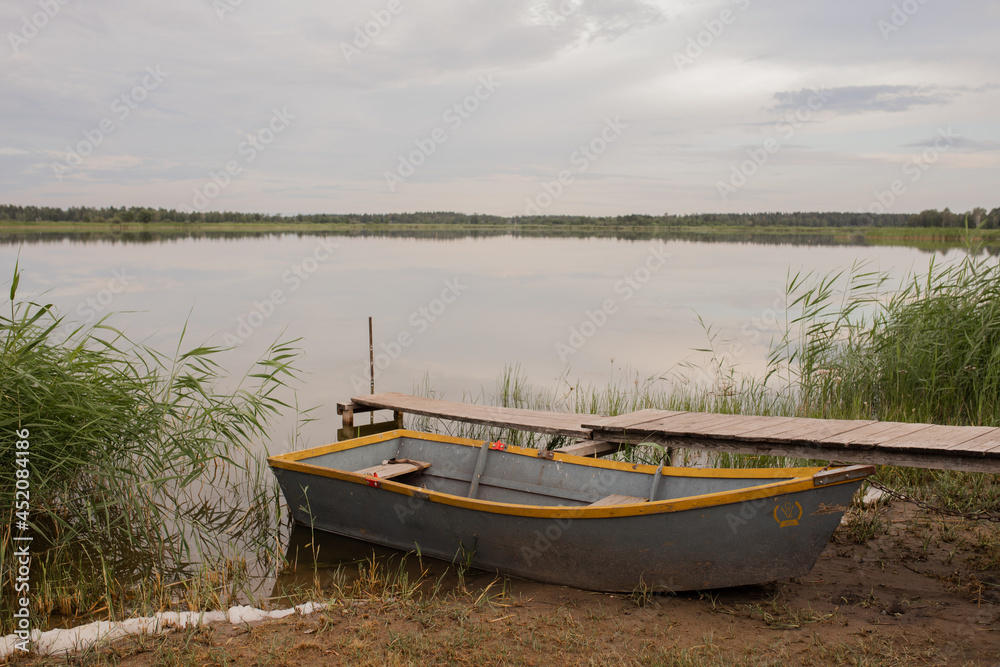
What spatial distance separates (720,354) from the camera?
1341 centimetres

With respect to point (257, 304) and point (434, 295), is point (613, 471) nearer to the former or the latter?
point (257, 304)

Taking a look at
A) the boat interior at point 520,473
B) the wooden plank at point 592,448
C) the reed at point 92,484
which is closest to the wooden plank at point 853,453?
the wooden plank at point 592,448

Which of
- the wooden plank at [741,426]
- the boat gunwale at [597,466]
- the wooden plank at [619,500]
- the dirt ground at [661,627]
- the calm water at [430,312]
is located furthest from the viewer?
the calm water at [430,312]

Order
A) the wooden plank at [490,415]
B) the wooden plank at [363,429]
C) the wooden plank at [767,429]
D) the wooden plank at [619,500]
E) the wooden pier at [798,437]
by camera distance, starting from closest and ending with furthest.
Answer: the wooden pier at [798,437]
the wooden plank at [619,500]
the wooden plank at [767,429]
the wooden plank at [490,415]
the wooden plank at [363,429]

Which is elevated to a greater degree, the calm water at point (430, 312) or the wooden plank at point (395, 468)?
the calm water at point (430, 312)

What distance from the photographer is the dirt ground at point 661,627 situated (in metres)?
3.45

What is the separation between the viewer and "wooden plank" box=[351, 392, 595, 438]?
7.09m

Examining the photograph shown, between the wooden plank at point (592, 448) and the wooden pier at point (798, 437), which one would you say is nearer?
the wooden pier at point (798, 437)

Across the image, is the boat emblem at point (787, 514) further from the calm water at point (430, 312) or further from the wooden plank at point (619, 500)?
the calm water at point (430, 312)

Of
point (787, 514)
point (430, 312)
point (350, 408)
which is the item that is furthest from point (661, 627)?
point (430, 312)

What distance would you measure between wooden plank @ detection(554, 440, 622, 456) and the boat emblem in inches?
86.6

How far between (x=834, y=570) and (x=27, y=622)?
491cm

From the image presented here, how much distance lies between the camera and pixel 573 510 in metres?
4.29

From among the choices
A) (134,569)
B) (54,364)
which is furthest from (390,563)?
(54,364)
